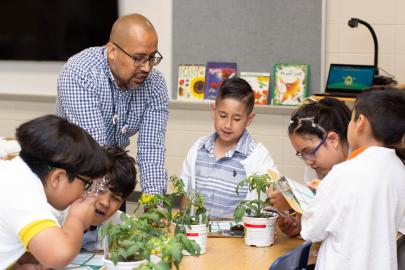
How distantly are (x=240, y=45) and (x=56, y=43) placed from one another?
5.07ft

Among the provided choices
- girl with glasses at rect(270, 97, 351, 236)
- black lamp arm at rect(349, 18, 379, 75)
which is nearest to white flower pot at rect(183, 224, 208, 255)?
girl with glasses at rect(270, 97, 351, 236)

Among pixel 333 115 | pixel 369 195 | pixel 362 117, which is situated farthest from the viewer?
pixel 333 115

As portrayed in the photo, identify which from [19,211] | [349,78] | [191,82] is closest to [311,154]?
[19,211]

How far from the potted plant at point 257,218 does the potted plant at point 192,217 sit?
0.41 feet

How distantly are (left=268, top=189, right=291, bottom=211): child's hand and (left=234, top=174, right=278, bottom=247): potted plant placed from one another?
0.07 m

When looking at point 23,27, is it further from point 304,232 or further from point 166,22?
point 304,232

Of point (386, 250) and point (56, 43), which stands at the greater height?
point (56, 43)

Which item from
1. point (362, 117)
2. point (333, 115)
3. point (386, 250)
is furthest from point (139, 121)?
point (386, 250)

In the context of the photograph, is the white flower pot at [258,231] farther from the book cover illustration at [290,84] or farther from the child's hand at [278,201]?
the book cover illustration at [290,84]

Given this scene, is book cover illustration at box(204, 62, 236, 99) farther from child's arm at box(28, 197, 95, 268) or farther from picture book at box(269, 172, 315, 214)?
child's arm at box(28, 197, 95, 268)

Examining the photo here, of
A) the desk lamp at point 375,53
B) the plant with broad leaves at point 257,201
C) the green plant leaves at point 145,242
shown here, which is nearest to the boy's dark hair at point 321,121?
the plant with broad leaves at point 257,201

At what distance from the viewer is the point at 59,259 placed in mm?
1912

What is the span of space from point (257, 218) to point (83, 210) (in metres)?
0.62

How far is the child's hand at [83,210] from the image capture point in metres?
2.09
